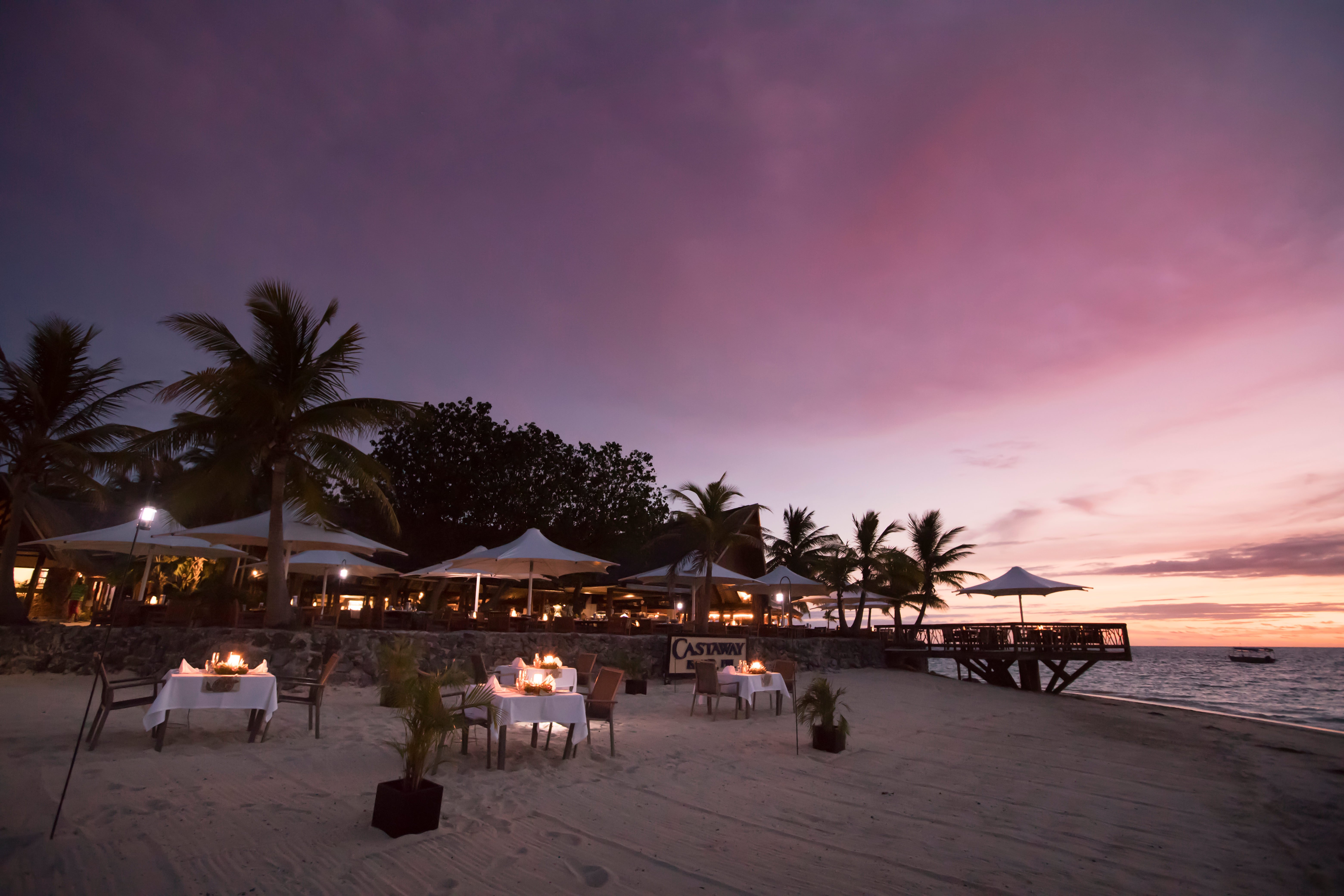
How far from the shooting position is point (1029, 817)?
18.0 feet

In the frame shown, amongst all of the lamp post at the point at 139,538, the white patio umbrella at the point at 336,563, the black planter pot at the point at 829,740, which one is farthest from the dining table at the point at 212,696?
the white patio umbrella at the point at 336,563

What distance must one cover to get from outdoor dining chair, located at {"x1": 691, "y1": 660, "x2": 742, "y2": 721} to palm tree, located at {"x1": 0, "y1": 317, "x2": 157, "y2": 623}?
12.2 meters

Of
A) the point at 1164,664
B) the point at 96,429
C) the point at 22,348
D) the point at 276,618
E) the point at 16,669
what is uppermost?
the point at 22,348

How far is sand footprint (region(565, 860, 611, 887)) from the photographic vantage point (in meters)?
3.78

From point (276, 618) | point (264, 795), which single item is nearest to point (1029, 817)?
point (264, 795)

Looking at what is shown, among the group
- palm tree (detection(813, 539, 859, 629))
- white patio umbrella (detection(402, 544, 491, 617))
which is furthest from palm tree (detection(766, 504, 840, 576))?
white patio umbrella (detection(402, 544, 491, 617))

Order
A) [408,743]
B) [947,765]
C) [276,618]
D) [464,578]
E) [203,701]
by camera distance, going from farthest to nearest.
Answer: [464,578]
[276,618]
[947,765]
[203,701]
[408,743]

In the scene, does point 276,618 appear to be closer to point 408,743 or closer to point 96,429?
point 96,429

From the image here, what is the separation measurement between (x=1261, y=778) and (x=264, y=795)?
11357mm

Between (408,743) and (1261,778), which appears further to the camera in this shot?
(1261,778)

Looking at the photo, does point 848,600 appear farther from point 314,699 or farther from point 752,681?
point 314,699

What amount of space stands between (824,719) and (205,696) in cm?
694

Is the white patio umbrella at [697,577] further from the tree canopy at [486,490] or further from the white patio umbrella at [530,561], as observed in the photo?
the tree canopy at [486,490]

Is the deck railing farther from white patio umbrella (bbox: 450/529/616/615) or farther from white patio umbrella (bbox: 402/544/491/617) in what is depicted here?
white patio umbrella (bbox: 402/544/491/617)
